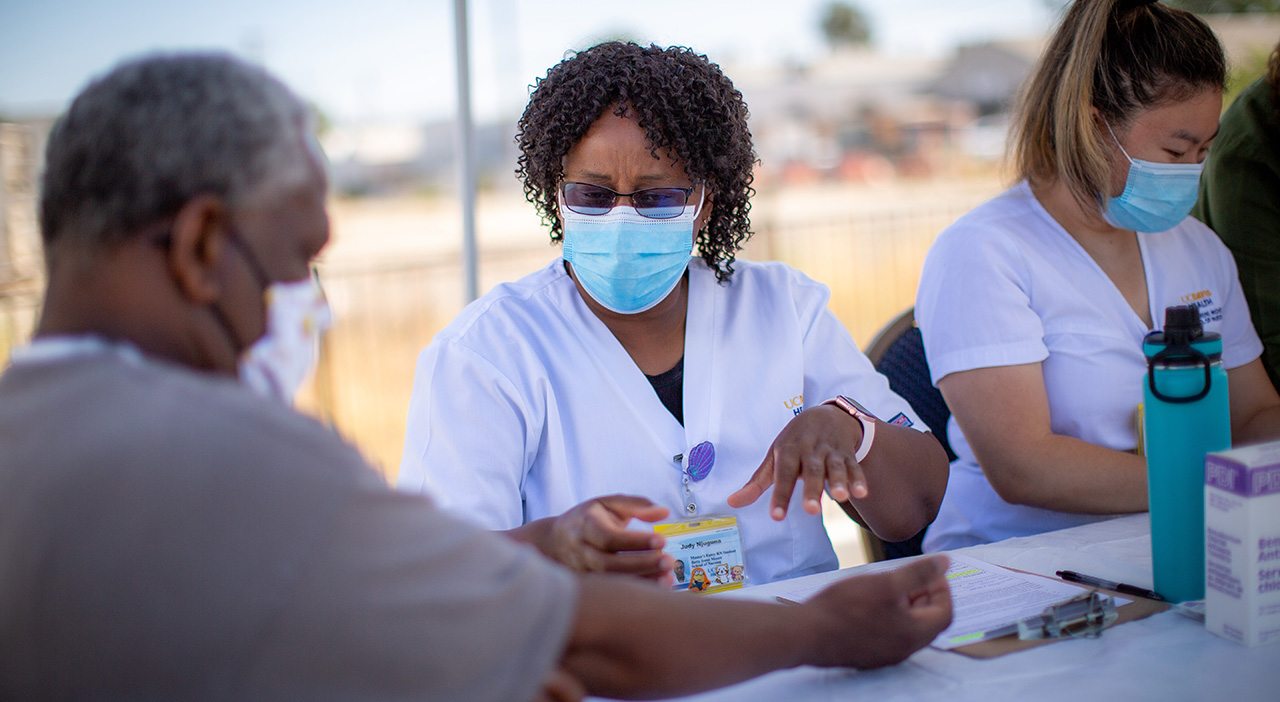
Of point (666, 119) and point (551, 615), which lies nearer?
point (551, 615)

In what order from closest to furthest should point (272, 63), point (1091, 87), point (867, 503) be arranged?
point (272, 63)
point (867, 503)
point (1091, 87)

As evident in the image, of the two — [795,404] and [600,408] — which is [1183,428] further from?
[600,408]

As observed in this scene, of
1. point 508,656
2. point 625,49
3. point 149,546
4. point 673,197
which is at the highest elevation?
point 625,49

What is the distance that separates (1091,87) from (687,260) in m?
1.03

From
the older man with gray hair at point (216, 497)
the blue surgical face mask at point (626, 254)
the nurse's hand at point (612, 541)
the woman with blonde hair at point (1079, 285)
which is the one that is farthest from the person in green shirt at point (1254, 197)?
the older man with gray hair at point (216, 497)

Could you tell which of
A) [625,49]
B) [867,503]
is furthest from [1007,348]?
[625,49]

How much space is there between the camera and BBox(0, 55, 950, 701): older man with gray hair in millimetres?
661

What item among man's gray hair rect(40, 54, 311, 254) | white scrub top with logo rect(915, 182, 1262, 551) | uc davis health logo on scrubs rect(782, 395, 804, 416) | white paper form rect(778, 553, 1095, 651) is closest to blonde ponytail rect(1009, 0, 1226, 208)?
white scrub top with logo rect(915, 182, 1262, 551)

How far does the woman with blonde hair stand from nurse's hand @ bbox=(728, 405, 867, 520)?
58cm

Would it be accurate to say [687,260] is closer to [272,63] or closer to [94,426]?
[272,63]

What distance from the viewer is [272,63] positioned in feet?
3.00

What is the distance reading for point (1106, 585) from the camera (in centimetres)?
136

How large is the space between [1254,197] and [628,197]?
1.82 meters

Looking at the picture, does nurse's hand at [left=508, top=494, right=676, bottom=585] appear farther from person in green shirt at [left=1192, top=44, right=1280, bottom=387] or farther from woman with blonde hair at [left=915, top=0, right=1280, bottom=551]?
person in green shirt at [left=1192, top=44, right=1280, bottom=387]
